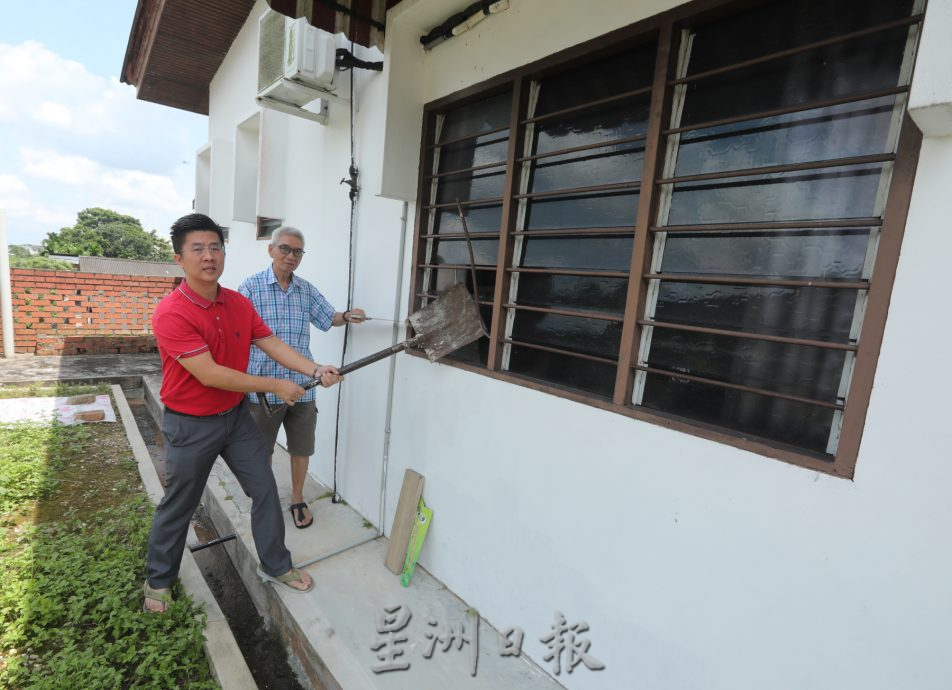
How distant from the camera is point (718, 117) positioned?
73.2 inches

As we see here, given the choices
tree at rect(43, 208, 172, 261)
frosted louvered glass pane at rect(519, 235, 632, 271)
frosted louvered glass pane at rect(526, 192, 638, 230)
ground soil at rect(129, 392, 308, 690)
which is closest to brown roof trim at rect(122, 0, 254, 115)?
frosted louvered glass pane at rect(526, 192, 638, 230)

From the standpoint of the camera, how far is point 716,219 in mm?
1844

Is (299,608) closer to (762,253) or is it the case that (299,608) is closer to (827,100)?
(762,253)

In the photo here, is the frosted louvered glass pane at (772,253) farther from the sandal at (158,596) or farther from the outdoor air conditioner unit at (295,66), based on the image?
the sandal at (158,596)

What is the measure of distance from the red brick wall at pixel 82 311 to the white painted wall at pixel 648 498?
28.3 feet

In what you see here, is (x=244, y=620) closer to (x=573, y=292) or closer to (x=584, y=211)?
(x=573, y=292)

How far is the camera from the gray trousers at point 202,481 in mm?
2482

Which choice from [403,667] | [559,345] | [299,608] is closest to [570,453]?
[559,345]

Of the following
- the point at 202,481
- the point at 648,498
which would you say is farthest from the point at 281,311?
the point at 648,498

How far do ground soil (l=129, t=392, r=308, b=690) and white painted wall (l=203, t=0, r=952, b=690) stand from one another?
950mm

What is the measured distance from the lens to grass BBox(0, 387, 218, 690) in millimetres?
2162

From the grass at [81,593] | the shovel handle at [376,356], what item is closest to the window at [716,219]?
the shovel handle at [376,356]

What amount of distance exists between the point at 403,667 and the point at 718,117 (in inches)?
113

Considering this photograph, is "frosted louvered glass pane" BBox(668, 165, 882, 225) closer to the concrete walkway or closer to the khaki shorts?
the concrete walkway
